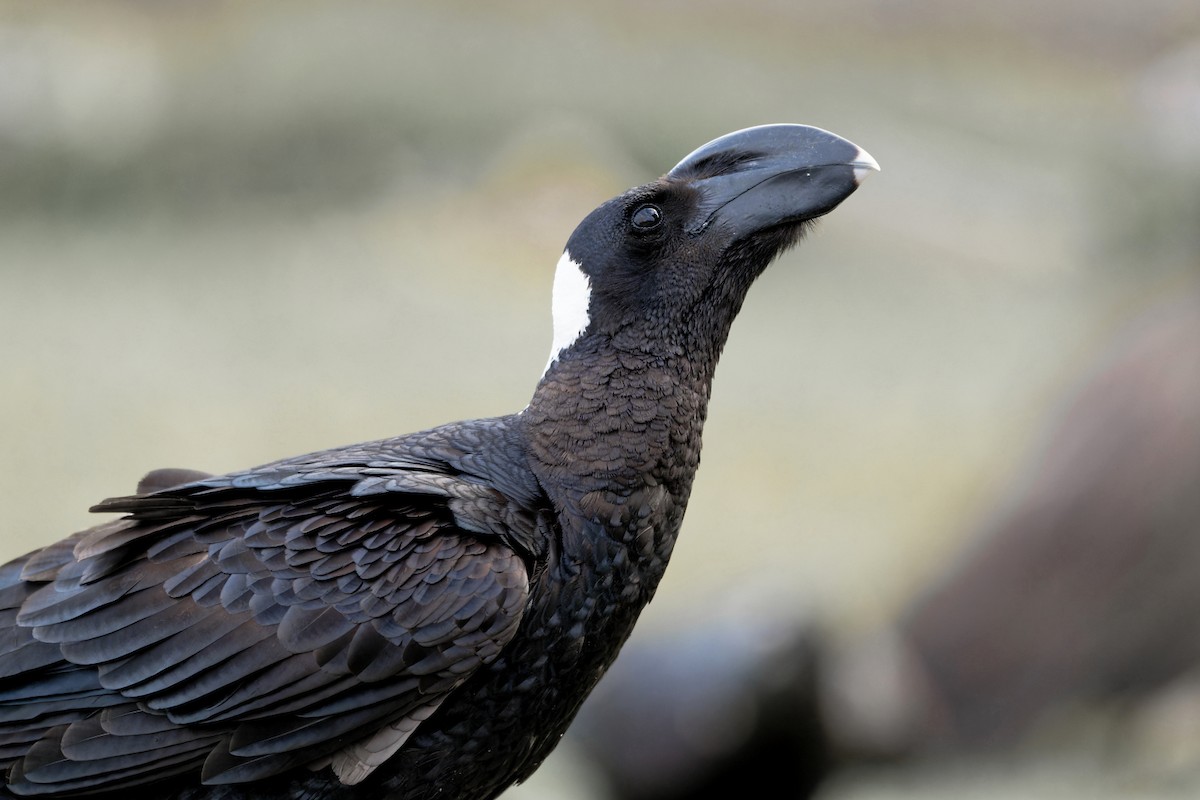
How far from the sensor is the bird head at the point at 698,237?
3562 millimetres

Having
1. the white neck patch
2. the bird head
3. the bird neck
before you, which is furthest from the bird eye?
the bird neck

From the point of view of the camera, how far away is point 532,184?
13.9 metres

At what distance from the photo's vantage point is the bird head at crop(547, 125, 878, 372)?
356cm

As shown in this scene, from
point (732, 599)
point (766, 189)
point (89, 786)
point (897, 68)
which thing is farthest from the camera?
point (897, 68)

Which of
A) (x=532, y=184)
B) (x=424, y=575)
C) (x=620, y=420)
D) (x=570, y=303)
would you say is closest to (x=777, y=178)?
(x=570, y=303)

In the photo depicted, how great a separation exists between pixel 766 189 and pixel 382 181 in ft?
37.0

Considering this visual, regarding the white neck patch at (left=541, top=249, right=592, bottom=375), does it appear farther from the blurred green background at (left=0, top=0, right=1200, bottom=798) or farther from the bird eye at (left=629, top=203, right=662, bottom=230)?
the blurred green background at (left=0, top=0, right=1200, bottom=798)

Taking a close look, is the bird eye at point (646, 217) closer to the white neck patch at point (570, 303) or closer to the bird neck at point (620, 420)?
the white neck patch at point (570, 303)

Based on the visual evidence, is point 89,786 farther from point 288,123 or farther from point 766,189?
point 288,123

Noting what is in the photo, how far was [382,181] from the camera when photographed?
568 inches

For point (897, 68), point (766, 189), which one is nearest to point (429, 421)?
point (897, 68)

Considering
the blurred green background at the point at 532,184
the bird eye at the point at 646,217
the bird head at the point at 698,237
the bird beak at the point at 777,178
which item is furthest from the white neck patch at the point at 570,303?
the blurred green background at the point at 532,184

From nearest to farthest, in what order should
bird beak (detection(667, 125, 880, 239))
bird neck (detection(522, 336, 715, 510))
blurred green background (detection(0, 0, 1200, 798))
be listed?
bird neck (detection(522, 336, 715, 510))
bird beak (detection(667, 125, 880, 239))
blurred green background (detection(0, 0, 1200, 798))

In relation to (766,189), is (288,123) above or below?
above
